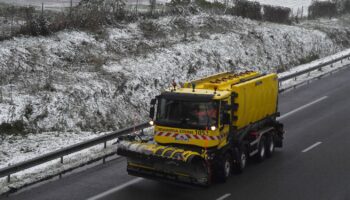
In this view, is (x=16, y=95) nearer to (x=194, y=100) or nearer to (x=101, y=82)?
(x=101, y=82)

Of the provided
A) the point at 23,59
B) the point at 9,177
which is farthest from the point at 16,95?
the point at 9,177

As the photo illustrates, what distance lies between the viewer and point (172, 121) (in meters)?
15.0

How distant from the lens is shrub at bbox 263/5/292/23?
43.4 m

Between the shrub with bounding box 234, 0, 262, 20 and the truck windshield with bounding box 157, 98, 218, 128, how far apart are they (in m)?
27.1

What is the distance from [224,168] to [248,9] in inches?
1102

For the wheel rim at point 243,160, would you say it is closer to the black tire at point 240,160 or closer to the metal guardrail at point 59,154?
the black tire at point 240,160

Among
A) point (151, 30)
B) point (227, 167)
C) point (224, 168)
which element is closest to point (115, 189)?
point (224, 168)

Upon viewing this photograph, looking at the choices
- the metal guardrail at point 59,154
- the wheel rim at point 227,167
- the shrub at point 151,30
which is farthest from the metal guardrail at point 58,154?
the shrub at point 151,30

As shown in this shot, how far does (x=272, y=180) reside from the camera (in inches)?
626

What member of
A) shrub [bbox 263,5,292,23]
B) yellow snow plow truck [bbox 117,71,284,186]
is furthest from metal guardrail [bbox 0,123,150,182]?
shrub [bbox 263,5,292,23]

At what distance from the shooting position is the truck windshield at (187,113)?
14727 mm

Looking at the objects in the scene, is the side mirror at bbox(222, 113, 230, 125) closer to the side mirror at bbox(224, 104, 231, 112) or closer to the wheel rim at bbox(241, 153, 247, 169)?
the side mirror at bbox(224, 104, 231, 112)

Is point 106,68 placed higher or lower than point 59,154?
higher

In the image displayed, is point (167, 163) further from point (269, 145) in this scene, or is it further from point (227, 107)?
point (269, 145)
